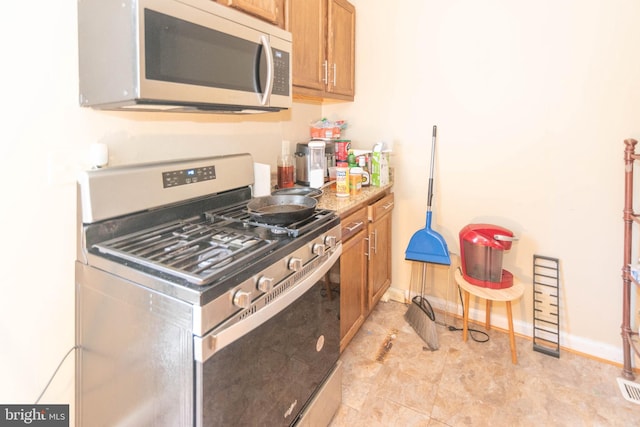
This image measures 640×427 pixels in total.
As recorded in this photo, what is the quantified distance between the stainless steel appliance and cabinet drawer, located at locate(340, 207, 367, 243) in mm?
296

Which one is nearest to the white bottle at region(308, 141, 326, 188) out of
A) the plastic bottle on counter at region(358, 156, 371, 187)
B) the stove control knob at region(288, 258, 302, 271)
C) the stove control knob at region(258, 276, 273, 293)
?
the plastic bottle on counter at region(358, 156, 371, 187)

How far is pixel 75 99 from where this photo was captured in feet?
3.73

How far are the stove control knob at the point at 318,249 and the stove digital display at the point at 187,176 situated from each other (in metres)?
0.59

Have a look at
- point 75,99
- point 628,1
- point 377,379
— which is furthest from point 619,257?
point 75,99

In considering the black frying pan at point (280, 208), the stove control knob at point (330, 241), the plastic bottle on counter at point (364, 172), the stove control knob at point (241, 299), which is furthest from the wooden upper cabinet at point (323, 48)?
the stove control knob at point (241, 299)

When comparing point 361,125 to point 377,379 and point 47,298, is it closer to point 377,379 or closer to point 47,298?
point 377,379

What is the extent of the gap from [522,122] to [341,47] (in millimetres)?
1258

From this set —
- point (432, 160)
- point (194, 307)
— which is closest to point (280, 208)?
point (194, 307)

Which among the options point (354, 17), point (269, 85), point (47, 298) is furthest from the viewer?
point (354, 17)

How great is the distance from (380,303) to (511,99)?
1.65 m

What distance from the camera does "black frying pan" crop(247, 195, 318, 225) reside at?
48.4 inches

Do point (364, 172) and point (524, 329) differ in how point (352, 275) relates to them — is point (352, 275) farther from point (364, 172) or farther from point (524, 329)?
point (524, 329)

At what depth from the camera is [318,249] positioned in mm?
1257

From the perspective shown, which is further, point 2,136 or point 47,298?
point 47,298
